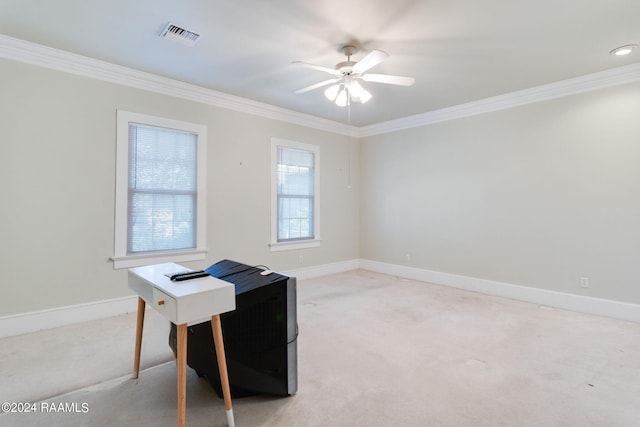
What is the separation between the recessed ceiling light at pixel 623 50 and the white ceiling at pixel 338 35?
63 mm

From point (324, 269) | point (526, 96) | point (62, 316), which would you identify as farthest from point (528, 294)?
point (62, 316)

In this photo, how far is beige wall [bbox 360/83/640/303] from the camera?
3.44 metres

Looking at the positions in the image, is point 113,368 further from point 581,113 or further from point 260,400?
point 581,113

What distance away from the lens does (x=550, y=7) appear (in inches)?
90.5

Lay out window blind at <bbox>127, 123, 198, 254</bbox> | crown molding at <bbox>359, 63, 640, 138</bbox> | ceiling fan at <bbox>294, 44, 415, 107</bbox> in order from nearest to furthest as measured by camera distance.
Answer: ceiling fan at <bbox>294, 44, 415, 107</bbox> → crown molding at <bbox>359, 63, 640, 138</bbox> → window blind at <bbox>127, 123, 198, 254</bbox>

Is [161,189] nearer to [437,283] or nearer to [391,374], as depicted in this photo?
[391,374]

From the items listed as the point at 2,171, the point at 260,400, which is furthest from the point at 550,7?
the point at 2,171

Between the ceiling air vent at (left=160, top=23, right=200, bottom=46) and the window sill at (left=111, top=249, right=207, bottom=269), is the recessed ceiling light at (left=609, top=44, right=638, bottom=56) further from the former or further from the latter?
the window sill at (left=111, top=249, right=207, bottom=269)

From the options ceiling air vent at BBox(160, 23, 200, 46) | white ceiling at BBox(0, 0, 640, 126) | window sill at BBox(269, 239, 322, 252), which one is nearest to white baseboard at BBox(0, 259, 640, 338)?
window sill at BBox(269, 239, 322, 252)

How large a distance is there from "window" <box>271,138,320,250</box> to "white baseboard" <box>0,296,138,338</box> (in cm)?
204

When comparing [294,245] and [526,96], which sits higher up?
[526,96]

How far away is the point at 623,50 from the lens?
2.96 metres

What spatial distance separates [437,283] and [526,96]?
2.85 meters

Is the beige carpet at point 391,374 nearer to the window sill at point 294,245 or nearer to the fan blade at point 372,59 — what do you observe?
the window sill at point 294,245
